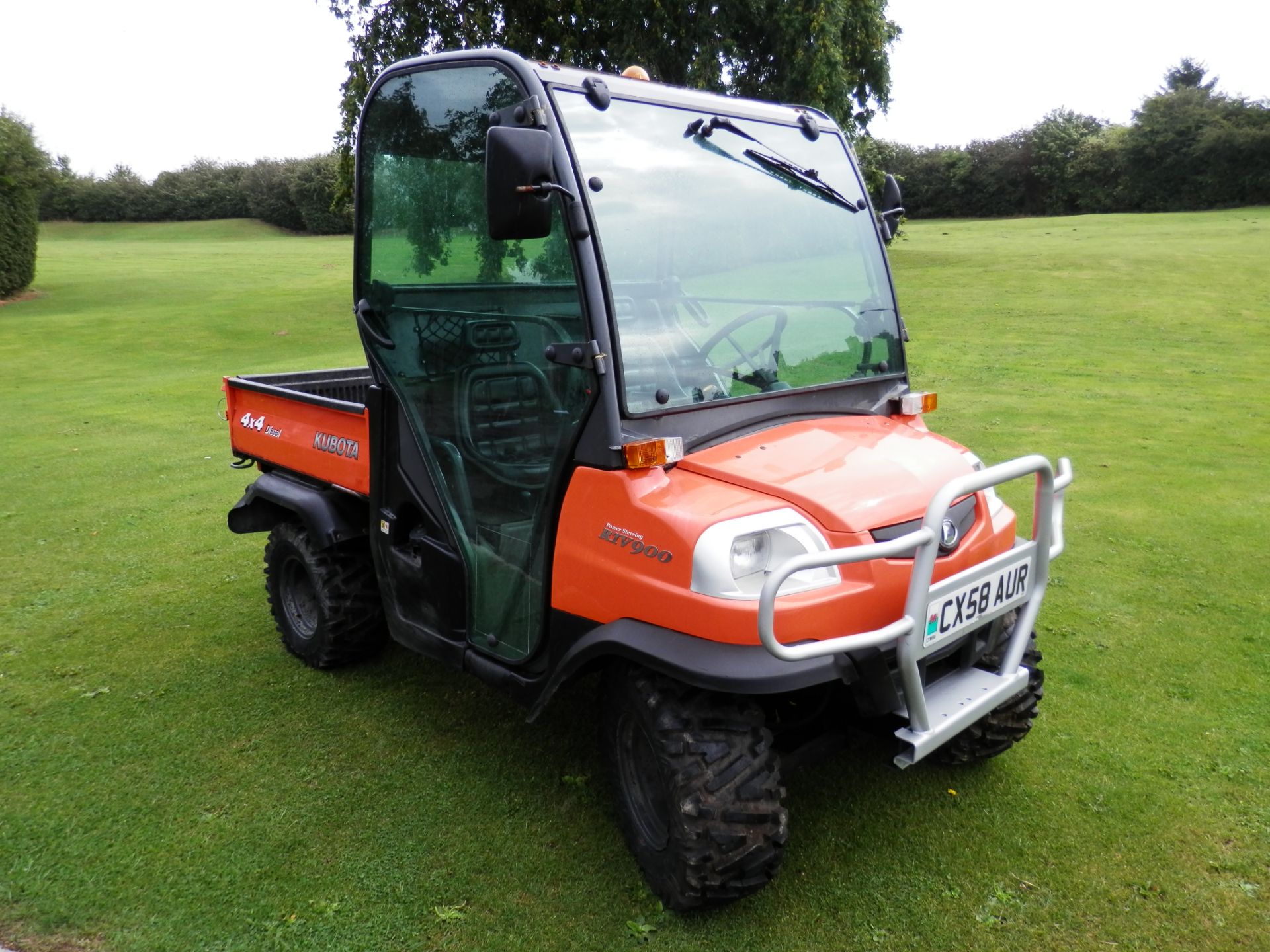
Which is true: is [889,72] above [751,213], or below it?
above

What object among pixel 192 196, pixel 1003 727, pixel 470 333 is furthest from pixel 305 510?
pixel 192 196

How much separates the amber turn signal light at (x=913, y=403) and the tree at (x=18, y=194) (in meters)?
22.9

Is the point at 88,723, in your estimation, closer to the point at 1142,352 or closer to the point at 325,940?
the point at 325,940

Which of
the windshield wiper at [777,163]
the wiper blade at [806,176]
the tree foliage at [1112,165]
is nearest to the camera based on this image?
the windshield wiper at [777,163]

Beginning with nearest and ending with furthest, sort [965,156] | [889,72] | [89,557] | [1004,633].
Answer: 1. [1004,633]
2. [89,557]
3. [889,72]
4. [965,156]

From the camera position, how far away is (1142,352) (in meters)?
13.0

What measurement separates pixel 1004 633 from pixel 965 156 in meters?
44.8

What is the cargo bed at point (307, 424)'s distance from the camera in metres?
3.97

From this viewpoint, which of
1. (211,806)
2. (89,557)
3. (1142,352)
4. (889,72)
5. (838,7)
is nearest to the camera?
(211,806)

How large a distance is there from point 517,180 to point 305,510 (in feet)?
7.32

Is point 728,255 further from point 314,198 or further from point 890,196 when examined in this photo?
point 314,198

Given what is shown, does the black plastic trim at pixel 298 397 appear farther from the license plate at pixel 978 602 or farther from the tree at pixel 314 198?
the tree at pixel 314 198

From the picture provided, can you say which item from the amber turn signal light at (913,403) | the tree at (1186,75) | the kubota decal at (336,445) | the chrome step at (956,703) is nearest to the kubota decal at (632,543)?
the chrome step at (956,703)

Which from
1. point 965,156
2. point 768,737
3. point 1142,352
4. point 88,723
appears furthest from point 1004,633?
point 965,156
